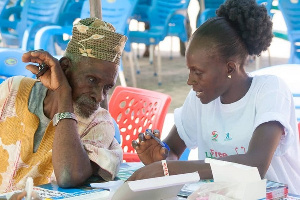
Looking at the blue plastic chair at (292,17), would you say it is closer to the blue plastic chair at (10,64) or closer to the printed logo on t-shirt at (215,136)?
the blue plastic chair at (10,64)

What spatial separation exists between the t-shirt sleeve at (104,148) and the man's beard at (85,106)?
64mm

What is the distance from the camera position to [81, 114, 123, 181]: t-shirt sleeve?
235cm

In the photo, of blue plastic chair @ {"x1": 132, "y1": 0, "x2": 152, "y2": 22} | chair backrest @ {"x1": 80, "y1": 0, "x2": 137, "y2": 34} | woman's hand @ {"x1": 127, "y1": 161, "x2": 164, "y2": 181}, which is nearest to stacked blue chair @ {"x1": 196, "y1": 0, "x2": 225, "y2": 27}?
blue plastic chair @ {"x1": 132, "y1": 0, "x2": 152, "y2": 22}

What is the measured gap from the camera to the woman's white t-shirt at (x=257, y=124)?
2463mm

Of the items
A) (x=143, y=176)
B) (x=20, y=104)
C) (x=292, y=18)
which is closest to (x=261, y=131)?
(x=143, y=176)

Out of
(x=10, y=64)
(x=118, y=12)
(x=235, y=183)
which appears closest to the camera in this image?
(x=235, y=183)

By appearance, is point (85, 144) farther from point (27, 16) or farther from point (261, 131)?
point (27, 16)

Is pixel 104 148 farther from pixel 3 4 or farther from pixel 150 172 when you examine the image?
pixel 3 4

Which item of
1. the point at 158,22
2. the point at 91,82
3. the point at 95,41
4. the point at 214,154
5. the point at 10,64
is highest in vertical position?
the point at 95,41

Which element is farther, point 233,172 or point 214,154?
point 214,154

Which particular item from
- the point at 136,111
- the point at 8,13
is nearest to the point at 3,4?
the point at 8,13

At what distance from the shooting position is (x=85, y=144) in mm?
2439

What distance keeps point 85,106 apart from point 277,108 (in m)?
0.75

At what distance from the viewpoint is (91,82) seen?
2.44 metres
